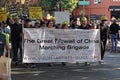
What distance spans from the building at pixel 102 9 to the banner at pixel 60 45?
4534cm

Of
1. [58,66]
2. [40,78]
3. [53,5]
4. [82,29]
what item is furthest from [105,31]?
[53,5]

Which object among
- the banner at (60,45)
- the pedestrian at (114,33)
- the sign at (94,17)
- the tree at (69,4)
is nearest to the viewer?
the banner at (60,45)

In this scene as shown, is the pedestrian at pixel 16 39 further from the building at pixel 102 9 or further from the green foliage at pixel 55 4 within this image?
the building at pixel 102 9

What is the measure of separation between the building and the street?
45225 mm

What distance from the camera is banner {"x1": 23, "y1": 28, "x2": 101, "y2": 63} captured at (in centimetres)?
1445

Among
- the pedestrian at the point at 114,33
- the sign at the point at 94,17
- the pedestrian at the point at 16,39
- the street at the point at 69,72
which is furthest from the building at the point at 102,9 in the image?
the street at the point at 69,72

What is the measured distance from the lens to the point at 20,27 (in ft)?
50.9

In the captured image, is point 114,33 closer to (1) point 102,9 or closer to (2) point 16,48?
(2) point 16,48

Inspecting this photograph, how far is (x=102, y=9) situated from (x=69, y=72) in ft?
162

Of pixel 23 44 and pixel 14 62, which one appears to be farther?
pixel 14 62

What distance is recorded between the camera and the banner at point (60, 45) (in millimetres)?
14445

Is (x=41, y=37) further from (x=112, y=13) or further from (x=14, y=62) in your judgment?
(x=112, y=13)

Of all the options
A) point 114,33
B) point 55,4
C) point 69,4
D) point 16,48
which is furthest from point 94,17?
point 16,48

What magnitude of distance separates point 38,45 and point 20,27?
138 centimetres
